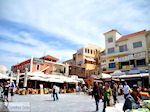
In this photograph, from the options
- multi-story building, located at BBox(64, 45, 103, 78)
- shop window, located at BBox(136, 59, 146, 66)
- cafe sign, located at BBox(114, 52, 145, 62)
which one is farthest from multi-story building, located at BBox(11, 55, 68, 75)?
shop window, located at BBox(136, 59, 146, 66)

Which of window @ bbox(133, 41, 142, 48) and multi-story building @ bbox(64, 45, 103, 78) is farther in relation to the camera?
multi-story building @ bbox(64, 45, 103, 78)

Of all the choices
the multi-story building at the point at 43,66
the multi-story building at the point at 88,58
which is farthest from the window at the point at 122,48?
the multi-story building at the point at 43,66

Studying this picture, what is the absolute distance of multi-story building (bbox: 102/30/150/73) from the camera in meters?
25.6

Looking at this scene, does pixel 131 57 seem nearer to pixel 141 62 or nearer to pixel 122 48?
pixel 141 62

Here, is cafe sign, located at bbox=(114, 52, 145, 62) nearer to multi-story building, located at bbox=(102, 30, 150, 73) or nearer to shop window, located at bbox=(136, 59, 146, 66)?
multi-story building, located at bbox=(102, 30, 150, 73)

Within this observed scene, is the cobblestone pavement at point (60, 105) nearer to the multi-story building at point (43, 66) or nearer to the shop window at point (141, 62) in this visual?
the shop window at point (141, 62)

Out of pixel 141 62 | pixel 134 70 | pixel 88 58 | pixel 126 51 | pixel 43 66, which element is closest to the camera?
pixel 134 70

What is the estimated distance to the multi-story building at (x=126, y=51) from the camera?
25625mm

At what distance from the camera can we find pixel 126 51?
28.2 m

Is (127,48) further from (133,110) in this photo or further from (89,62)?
(133,110)

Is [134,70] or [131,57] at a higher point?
[131,57]

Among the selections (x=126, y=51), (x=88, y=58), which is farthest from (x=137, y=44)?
(x=88, y=58)

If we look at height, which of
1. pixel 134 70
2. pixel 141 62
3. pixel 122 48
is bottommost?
pixel 134 70

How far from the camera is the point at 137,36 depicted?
27031mm
